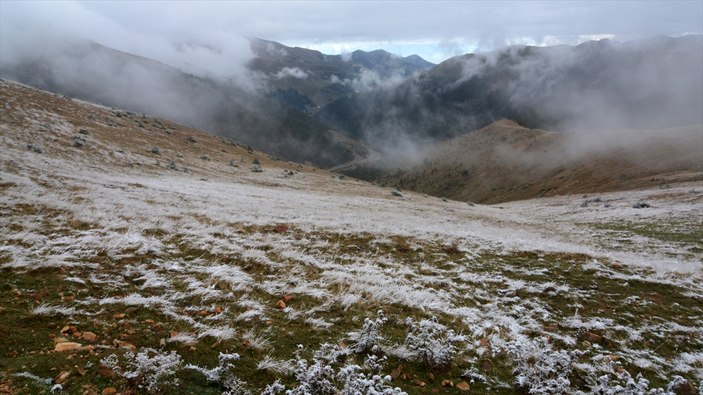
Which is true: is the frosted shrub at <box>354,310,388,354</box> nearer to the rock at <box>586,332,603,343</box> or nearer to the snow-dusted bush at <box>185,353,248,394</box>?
the snow-dusted bush at <box>185,353,248,394</box>

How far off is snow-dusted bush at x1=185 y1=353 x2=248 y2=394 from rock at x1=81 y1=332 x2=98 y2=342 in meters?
2.26

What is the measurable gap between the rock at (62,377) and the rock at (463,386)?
7185mm

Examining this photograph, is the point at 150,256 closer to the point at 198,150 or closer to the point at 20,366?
the point at 20,366

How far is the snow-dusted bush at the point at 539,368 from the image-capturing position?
24.4 ft

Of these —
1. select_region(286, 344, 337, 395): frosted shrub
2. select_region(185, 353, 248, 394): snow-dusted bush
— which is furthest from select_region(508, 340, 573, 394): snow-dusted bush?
select_region(185, 353, 248, 394): snow-dusted bush

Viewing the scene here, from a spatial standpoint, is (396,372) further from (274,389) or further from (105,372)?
(105,372)

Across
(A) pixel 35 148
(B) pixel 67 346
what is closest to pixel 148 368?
(B) pixel 67 346

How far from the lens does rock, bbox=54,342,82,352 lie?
6.74 meters

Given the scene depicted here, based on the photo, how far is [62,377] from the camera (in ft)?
19.4

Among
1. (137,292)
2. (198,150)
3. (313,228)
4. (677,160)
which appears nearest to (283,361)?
(137,292)

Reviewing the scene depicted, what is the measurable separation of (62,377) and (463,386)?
7.39 metres

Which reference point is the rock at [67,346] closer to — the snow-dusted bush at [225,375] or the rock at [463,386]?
the snow-dusted bush at [225,375]

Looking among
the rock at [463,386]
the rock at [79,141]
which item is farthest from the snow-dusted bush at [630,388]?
the rock at [79,141]

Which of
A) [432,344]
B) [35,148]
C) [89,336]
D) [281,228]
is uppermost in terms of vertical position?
[432,344]
